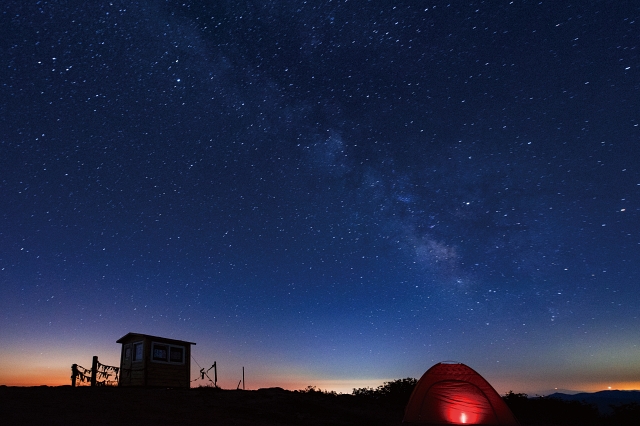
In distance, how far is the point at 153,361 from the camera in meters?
22.0

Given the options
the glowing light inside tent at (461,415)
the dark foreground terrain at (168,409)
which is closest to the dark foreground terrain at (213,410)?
the dark foreground terrain at (168,409)

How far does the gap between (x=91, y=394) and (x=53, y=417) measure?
13.4ft

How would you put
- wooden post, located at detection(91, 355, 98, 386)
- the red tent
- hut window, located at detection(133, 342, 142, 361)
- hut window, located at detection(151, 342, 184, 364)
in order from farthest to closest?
1. hut window, located at detection(151, 342, 184, 364)
2. hut window, located at detection(133, 342, 142, 361)
3. wooden post, located at detection(91, 355, 98, 386)
4. the red tent

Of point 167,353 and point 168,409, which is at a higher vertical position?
point 167,353

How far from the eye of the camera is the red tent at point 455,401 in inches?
572

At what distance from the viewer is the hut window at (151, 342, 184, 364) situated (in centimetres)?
2233

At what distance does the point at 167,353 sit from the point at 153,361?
1052 mm

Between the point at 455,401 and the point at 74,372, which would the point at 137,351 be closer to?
the point at 74,372

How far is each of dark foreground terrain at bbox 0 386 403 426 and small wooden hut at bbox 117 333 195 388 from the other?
17.5 feet

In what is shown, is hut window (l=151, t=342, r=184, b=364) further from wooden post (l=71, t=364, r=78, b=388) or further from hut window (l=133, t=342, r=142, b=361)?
wooden post (l=71, t=364, r=78, b=388)

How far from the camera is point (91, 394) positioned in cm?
1515

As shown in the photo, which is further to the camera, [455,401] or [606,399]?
[606,399]

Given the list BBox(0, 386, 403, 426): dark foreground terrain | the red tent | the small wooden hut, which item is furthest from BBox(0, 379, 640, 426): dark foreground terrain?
the small wooden hut

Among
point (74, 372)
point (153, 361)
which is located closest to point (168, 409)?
point (153, 361)
